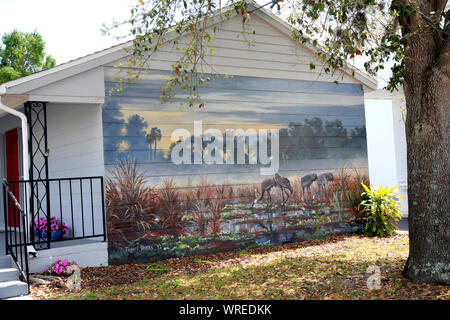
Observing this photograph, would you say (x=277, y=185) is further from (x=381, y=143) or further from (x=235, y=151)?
(x=381, y=143)

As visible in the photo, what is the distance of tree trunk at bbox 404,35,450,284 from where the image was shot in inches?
211

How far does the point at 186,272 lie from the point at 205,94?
3179 millimetres

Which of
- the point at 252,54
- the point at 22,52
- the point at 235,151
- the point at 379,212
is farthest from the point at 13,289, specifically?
the point at 22,52

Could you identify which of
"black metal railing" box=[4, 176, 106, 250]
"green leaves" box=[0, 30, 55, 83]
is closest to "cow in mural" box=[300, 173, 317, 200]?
"black metal railing" box=[4, 176, 106, 250]

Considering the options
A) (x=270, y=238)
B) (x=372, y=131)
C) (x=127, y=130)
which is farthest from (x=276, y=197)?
(x=372, y=131)

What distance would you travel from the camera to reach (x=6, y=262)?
620 cm

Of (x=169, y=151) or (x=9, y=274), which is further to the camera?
(x=169, y=151)

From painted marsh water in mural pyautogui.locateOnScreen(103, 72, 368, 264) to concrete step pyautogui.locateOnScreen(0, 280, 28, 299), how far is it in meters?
1.84

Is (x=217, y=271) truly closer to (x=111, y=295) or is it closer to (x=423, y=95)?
(x=111, y=295)

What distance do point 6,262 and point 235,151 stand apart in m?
4.21

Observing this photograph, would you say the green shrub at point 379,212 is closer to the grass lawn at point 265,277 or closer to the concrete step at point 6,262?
the grass lawn at point 265,277

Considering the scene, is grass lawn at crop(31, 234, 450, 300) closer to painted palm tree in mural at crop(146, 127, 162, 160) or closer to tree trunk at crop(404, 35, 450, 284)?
tree trunk at crop(404, 35, 450, 284)

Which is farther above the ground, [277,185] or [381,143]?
[381,143]

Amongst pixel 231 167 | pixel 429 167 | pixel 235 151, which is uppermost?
pixel 235 151
